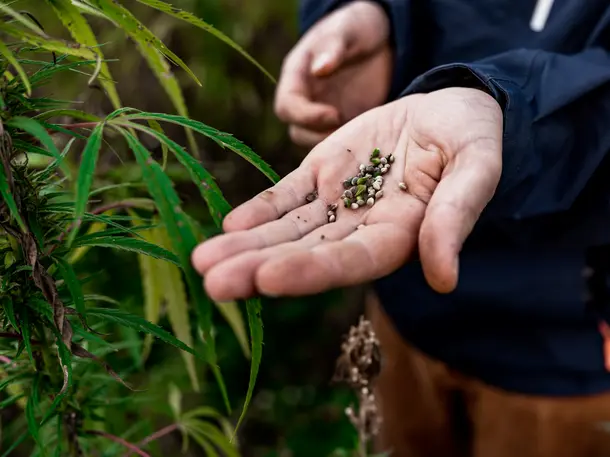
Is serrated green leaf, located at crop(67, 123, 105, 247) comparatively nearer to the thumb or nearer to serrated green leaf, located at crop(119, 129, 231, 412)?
serrated green leaf, located at crop(119, 129, 231, 412)

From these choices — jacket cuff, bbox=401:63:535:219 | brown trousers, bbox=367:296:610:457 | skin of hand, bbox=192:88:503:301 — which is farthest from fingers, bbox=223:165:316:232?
brown trousers, bbox=367:296:610:457

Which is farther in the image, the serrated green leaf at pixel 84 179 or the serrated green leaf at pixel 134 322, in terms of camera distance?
the serrated green leaf at pixel 134 322

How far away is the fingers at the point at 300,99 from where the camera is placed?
1.03m

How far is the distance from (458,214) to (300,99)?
1.83 feet

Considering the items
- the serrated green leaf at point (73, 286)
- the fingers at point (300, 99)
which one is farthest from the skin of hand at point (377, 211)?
the fingers at point (300, 99)

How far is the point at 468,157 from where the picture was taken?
2.07ft

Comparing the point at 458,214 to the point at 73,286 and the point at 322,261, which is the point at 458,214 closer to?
the point at 322,261

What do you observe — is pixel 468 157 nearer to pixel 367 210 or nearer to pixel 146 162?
pixel 367 210

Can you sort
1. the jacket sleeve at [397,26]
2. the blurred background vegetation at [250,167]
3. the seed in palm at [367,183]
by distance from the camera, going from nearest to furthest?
the seed in palm at [367,183] < the jacket sleeve at [397,26] < the blurred background vegetation at [250,167]

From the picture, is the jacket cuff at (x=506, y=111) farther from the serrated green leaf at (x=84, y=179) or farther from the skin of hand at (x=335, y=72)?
the serrated green leaf at (x=84, y=179)

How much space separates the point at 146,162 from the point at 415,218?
0.28 meters

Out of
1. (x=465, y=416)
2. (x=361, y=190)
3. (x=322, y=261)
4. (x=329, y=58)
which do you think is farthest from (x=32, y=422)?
(x=465, y=416)

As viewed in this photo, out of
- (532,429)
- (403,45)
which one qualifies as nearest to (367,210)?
(403,45)

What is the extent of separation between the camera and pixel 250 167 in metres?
1.94
